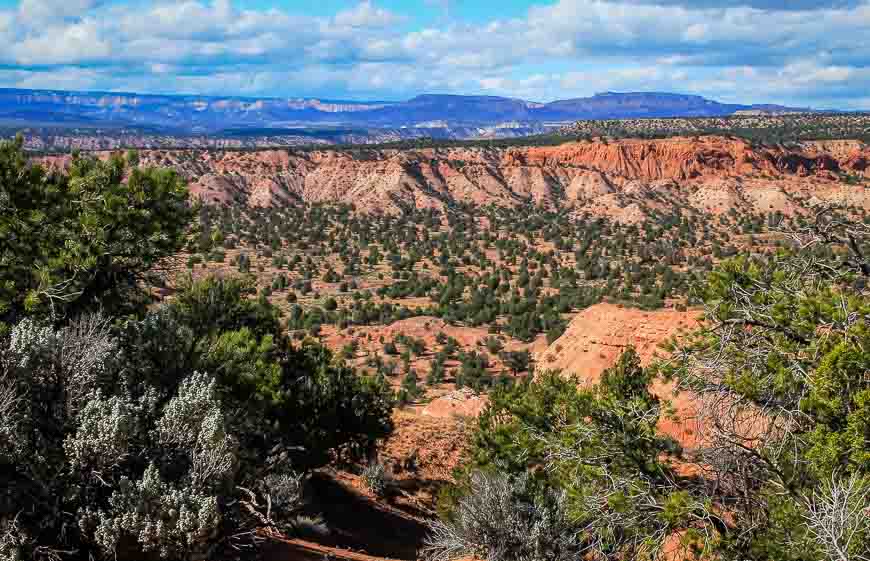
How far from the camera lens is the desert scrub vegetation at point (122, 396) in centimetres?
684

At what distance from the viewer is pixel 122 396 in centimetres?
807

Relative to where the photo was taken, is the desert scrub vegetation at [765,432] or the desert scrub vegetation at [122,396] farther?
the desert scrub vegetation at [122,396]

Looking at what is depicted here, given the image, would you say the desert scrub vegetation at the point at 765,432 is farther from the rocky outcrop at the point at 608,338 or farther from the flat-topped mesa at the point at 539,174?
the flat-topped mesa at the point at 539,174

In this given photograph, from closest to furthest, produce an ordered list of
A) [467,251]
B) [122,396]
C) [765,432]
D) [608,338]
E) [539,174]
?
[765,432] < [122,396] < [608,338] < [467,251] < [539,174]

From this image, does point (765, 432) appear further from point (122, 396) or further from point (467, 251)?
point (467, 251)

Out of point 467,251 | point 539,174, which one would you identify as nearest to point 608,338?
point 467,251

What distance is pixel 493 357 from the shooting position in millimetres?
32750

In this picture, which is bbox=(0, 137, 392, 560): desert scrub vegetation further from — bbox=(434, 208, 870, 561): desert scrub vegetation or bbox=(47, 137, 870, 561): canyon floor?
bbox=(434, 208, 870, 561): desert scrub vegetation

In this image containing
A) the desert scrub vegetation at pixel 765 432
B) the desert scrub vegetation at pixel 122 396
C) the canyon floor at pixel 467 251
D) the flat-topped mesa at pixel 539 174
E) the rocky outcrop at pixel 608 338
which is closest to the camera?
the desert scrub vegetation at pixel 765 432

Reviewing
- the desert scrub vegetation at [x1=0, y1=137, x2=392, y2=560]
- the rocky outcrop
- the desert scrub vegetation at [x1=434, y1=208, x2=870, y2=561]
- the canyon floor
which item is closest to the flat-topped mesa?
the canyon floor

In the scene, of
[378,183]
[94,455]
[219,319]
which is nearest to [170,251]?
[219,319]

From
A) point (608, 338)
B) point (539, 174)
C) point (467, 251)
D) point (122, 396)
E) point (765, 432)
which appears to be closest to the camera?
point (765, 432)

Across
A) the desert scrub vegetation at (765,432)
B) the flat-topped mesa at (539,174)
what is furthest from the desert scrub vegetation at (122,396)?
the flat-topped mesa at (539,174)

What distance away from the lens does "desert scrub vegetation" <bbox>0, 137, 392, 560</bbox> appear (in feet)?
22.5
